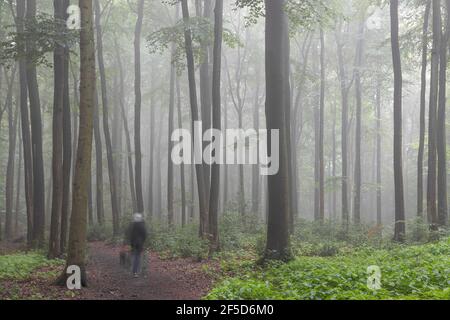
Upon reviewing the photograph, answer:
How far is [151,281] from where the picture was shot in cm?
1146

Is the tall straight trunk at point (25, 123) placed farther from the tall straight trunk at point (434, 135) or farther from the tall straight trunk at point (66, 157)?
the tall straight trunk at point (434, 135)

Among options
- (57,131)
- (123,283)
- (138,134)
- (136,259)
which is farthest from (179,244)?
(138,134)

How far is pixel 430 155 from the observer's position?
16.7 metres

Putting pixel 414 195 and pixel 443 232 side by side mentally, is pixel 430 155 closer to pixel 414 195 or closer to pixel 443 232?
pixel 443 232

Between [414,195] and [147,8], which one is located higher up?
[147,8]

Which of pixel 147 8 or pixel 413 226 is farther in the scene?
pixel 147 8

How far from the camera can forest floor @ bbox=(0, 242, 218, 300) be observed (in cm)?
940

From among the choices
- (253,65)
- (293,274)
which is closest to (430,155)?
(293,274)

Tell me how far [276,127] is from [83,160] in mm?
5188

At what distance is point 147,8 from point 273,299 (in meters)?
21.9

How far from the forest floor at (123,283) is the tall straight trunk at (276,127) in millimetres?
2101

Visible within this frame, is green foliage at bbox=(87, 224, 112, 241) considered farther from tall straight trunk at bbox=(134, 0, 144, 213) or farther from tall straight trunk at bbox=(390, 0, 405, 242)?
tall straight trunk at bbox=(390, 0, 405, 242)

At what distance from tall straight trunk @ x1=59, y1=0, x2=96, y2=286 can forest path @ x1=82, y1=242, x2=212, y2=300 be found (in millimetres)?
843
